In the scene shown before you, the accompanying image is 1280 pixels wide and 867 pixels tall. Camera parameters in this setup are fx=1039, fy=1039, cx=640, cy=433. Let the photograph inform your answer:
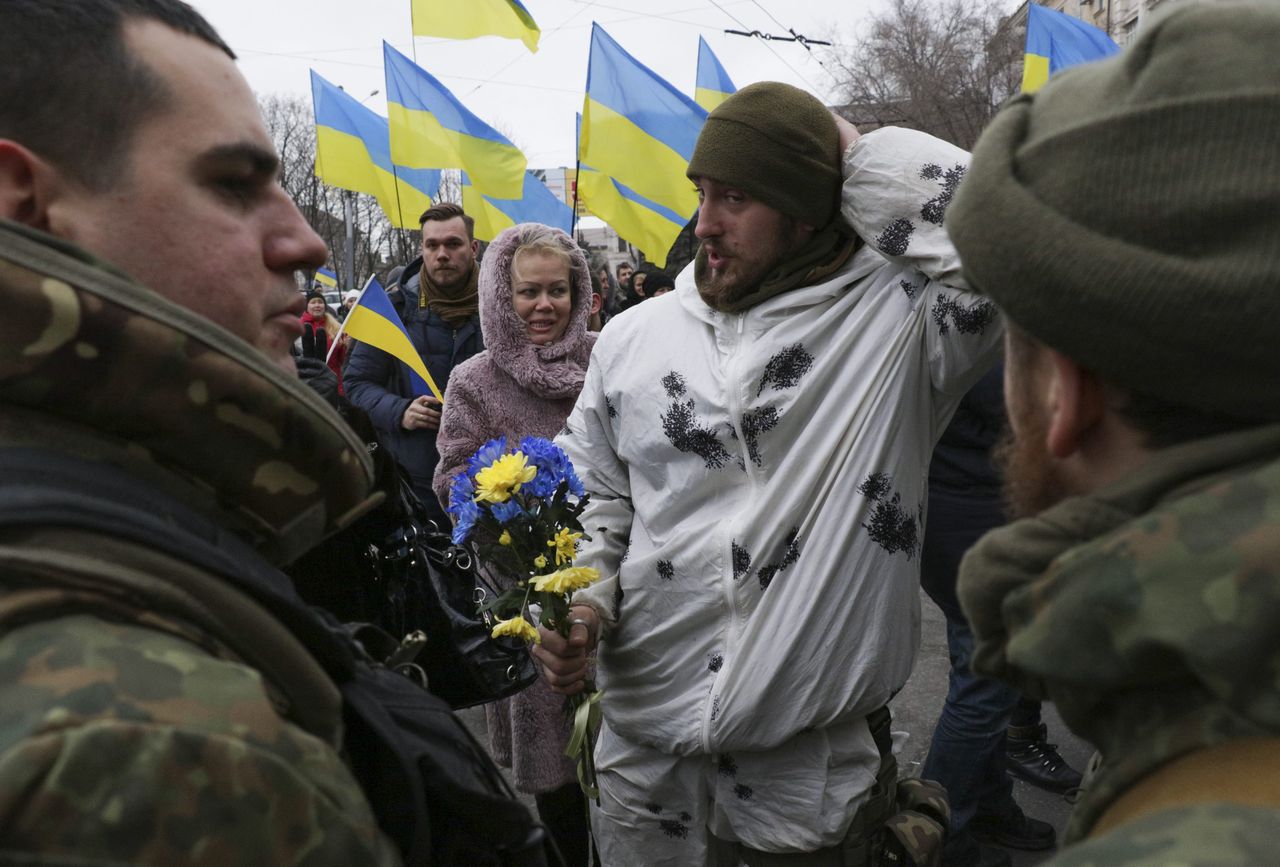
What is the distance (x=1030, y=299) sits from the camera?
3.15ft

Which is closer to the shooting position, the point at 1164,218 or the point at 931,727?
the point at 1164,218

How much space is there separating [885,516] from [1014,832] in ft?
6.23

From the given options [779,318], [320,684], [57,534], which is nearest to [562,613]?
[779,318]

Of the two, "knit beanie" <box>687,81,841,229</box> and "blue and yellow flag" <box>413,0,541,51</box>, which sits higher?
"knit beanie" <box>687,81,841,229</box>

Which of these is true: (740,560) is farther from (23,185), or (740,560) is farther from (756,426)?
(23,185)

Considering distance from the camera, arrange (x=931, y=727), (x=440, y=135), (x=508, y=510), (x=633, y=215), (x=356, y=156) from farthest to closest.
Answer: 1. (x=356, y=156)
2. (x=440, y=135)
3. (x=633, y=215)
4. (x=931, y=727)
5. (x=508, y=510)

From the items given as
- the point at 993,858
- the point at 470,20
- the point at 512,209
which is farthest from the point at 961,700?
the point at 512,209

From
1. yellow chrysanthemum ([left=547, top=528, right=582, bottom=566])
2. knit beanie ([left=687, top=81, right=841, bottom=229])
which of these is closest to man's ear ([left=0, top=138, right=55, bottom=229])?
yellow chrysanthemum ([left=547, top=528, right=582, bottom=566])

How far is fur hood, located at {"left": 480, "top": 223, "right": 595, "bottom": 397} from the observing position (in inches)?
142

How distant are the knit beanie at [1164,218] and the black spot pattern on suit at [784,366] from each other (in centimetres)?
127

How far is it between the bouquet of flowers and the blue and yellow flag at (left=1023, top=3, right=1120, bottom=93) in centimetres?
600

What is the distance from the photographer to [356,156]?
8.23 meters

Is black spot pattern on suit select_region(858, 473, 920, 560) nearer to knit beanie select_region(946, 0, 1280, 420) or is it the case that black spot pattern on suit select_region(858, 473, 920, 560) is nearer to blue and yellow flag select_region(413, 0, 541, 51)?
knit beanie select_region(946, 0, 1280, 420)

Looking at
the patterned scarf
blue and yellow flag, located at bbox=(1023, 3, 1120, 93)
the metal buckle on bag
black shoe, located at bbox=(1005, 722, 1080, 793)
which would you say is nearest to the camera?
the metal buckle on bag
